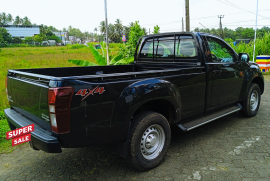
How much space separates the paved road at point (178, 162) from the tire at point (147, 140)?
0.18m

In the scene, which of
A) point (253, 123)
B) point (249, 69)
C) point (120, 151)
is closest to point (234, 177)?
point (120, 151)

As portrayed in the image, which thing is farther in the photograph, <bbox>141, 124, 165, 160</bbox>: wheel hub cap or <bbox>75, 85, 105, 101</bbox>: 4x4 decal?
<bbox>141, 124, 165, 160</bbox>: wheel hub cap

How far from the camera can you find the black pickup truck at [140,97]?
93.4 inches

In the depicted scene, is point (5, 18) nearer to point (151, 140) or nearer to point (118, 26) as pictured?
point (118, 26)

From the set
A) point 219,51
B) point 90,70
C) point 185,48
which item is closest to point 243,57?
point 219,51

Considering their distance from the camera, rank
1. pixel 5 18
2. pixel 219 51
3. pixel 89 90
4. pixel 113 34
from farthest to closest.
Result: pixel 5 18
pixel 113 34
pixel 219 51
pixel 89 90

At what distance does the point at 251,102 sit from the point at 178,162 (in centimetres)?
307

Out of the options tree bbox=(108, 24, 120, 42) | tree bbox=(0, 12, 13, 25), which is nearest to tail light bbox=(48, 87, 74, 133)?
tree bbox=(108, 24, 120, 42)

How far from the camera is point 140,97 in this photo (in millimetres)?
2842

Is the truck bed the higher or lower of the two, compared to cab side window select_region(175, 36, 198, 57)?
lower

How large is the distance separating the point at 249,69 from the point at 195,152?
2.57 m

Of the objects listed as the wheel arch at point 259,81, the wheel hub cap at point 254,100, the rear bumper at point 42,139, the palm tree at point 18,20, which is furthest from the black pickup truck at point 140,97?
the palm tree at point 18,20

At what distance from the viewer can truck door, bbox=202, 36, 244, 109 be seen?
405 centimetres

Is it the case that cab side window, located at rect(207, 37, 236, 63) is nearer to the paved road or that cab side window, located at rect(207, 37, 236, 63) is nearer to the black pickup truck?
the black pickup truck
